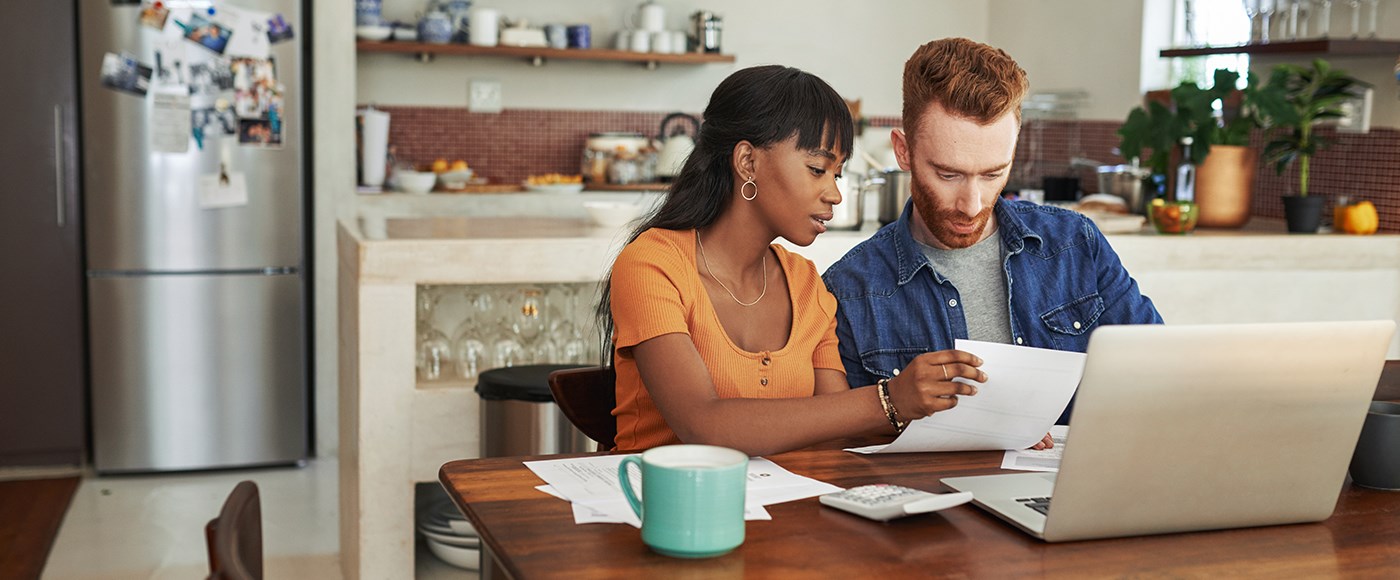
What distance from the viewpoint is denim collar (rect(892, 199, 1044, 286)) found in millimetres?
1894

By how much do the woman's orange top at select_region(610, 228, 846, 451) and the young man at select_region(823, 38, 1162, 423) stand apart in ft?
0.41

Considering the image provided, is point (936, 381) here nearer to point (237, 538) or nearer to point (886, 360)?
point (886, 360)

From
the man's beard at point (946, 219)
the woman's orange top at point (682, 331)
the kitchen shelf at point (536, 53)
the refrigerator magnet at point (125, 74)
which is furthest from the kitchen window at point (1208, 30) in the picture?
the refrigerator magnet at point (125, 74)

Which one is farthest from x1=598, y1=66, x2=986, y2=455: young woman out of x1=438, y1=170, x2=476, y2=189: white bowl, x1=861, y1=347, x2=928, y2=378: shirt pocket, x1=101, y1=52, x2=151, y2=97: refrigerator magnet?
x1=438, y1=170, x2=476, y2=189: white bowl

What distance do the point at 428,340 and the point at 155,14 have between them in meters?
1.86

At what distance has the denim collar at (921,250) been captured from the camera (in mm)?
1894

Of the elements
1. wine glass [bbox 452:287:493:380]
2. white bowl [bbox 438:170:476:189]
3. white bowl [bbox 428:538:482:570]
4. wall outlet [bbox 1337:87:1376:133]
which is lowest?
white bowl [bbox 428:538:482:570]

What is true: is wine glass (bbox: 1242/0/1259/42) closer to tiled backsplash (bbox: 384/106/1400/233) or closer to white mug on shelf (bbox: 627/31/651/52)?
tiled backsplash (bbox: 384/106/1400/233)

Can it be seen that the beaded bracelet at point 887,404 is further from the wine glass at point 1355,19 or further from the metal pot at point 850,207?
the wine glass at point 1355,19

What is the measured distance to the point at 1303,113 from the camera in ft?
11.5

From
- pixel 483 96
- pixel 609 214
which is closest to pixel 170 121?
pixel 483 96

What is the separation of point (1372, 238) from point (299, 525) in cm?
299

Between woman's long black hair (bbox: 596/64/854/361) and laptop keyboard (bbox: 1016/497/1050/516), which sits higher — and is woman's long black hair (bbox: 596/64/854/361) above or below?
above

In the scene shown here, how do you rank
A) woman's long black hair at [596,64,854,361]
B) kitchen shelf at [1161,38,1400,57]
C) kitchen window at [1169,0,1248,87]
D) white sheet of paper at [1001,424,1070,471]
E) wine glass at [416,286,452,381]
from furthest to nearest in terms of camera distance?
kitchen window at [1169,0,1248,87] → kitchen shelf at [1161,38,1400,57] → wine glass at [416,286,452,381] → woman's long black hair at [596,64,854,361] → white sheet of paper at [1001,424,1070,471]
